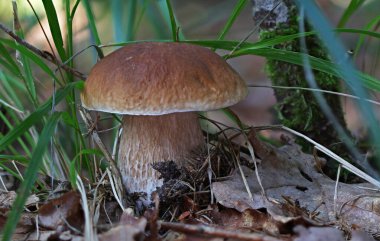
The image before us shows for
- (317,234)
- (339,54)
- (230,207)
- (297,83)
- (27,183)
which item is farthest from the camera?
(297,83)

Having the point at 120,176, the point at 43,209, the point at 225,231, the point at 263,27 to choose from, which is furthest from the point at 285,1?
the point at 43,209

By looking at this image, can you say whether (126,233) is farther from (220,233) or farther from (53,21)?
(53,21)

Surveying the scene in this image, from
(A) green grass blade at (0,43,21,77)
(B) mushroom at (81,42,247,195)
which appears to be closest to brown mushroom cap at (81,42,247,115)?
(B) mushroom at (81,42,247,195)

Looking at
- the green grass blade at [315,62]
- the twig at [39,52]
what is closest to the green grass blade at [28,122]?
the twig at [39,52]

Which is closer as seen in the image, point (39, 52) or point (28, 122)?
point (28, 122)

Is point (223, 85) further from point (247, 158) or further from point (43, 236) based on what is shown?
point (43, 236)

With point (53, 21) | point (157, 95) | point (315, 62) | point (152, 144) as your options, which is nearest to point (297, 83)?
point (315, 62)
